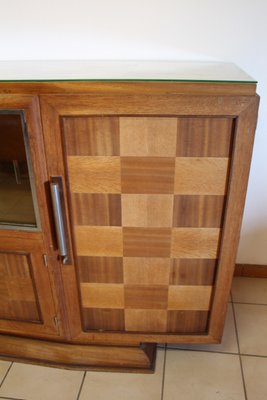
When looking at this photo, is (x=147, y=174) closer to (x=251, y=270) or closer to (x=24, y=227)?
(x=24, y=227)

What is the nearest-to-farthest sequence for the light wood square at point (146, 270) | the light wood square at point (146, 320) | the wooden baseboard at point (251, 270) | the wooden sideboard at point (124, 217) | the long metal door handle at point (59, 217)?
the wooden sideboard at point (124, 217), the long metal door handle at point (59, 217), the light wood square at point (146, 270), the light wood square at point (146, 320), the wooden baseboard at point (251, 270)

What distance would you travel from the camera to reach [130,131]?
94 cm

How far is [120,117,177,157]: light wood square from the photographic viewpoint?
0.92 m

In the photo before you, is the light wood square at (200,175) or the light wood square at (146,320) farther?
the light wood square at (146,320)

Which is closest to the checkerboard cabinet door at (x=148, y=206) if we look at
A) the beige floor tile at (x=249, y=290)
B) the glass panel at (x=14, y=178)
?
the glass panel at (x=14, y=178)

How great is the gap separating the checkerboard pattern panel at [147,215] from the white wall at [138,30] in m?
0.56

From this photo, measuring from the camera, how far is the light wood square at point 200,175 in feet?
3.17

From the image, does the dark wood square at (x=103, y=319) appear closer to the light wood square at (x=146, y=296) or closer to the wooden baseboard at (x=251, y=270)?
the light wood square at (x=146, y=296)

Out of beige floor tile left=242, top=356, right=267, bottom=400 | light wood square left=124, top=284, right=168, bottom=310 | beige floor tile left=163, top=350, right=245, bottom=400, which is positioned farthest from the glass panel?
beige floor tile left=242, top=356, right=267, bottom=400

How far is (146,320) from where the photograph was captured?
1260 mm

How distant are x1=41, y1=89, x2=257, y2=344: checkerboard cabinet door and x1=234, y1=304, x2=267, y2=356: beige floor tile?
30 cm

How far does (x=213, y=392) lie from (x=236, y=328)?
1.16 ft

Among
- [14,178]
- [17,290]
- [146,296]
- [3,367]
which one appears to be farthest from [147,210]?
[3,367]

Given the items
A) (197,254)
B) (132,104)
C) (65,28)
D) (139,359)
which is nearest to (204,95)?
(132,104)
